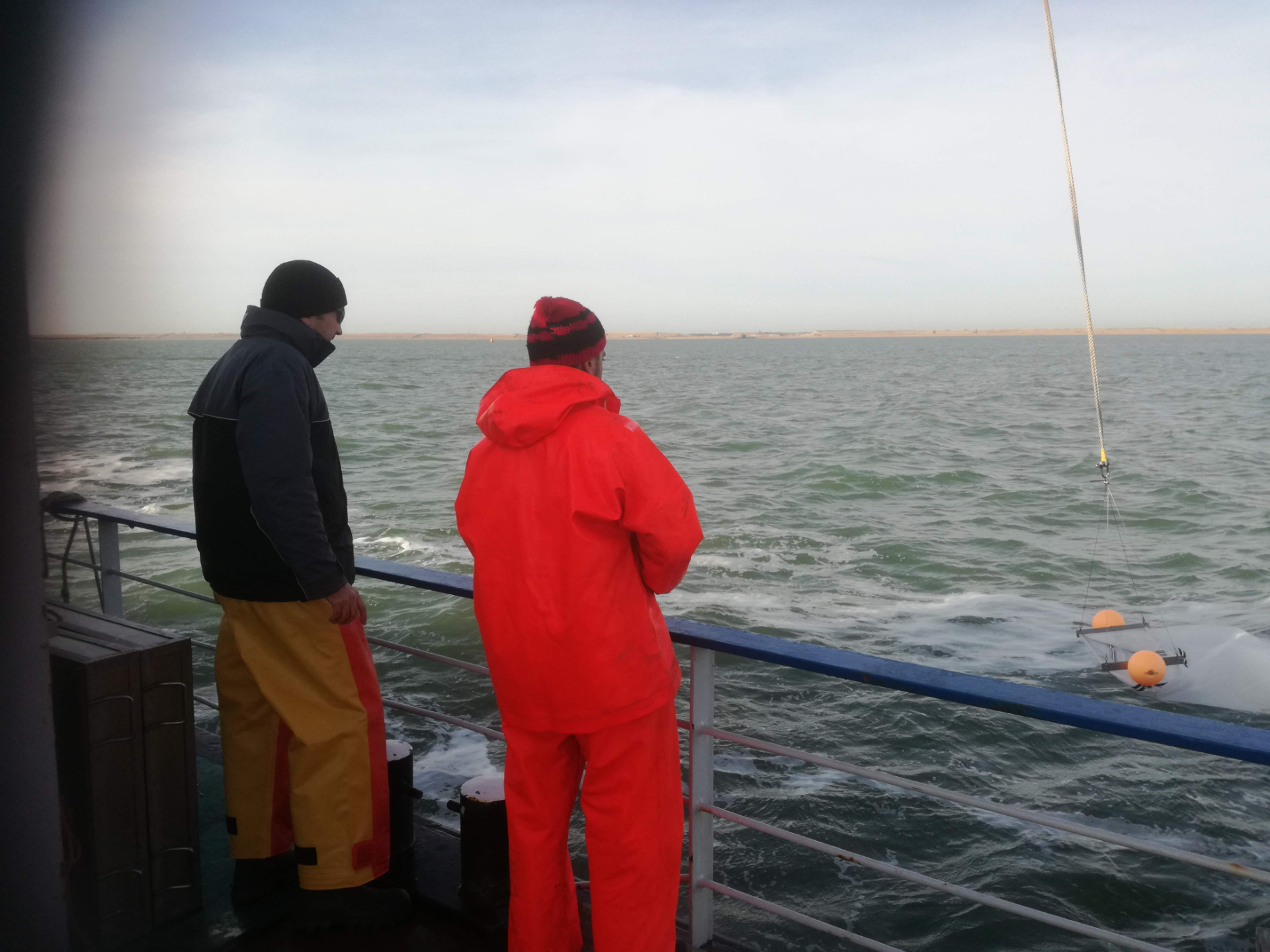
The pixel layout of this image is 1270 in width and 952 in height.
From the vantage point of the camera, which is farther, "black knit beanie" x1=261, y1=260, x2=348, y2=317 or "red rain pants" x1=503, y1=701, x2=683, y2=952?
"black knit beanie" x1=261, y1=260, x2=348, y2=317

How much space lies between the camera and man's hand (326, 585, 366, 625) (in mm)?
2160

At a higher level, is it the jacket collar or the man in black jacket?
the jacket collar

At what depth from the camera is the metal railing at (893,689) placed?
5.02 feet

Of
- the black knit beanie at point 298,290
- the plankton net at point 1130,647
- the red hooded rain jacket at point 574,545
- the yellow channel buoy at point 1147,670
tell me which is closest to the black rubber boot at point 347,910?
the red hooded rain jacket at point 574,545

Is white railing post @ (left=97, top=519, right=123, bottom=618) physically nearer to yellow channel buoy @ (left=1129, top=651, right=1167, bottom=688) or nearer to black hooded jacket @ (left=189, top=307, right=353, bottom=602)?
black hooded jacket @ (left=189, top=307, right=353, bottom=602)

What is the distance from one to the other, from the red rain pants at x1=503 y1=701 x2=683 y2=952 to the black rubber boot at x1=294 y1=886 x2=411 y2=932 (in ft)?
1.67

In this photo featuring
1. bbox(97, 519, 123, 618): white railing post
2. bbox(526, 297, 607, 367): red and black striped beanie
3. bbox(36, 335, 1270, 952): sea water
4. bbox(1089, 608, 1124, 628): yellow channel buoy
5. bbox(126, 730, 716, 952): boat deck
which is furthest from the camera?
bbox(1089, 608, 1124, 628): yellow channel buoy

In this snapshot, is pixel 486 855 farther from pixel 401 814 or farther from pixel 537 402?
pixel 537 402

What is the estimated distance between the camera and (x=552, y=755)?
1873mm

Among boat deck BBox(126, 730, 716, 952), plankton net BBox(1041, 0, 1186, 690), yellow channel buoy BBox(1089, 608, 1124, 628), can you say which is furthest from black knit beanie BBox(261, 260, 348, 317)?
yellow channel buoy BBox(1089, 608, 1124, 628)

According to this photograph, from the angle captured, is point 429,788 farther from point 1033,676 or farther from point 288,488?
point 1033,676

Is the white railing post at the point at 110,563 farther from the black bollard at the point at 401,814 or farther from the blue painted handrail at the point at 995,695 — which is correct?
the blue painted handrail at the point at 995,695

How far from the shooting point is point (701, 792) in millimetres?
2205

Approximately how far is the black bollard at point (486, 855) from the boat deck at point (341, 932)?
5 centimetres
